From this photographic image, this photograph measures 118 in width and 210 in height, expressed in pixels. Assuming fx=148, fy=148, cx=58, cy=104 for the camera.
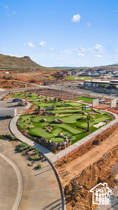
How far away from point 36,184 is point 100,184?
677cm

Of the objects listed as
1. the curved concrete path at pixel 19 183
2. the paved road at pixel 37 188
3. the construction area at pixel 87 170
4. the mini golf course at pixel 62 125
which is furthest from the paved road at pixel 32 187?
the mini golf course at pixel 62 125

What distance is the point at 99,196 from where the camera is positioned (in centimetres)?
1420

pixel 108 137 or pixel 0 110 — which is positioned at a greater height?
pixel 0 110

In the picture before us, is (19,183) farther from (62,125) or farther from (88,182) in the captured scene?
(62,125)

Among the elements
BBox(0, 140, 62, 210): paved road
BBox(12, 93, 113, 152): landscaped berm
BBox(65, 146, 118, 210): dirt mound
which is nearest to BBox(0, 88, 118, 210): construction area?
BBox(65, 146, 118, 210): dirt mound

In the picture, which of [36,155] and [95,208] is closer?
[95,208]

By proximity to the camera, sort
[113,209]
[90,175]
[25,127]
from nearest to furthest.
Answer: [113,209] < [90,175] < [25,127]

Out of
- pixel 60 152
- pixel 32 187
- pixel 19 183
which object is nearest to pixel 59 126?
pixel 60 152

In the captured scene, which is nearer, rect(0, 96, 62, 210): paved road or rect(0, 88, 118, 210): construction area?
rect(0, 96, 62, 210): paved road

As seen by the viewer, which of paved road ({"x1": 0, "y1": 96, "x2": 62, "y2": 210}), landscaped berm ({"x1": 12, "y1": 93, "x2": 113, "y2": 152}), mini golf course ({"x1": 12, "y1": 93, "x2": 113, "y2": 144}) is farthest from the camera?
mini golf course ({"x1": 12, "y1": 93, "x2": 113, "y2": 144})

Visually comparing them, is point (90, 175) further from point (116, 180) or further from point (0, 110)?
point (0, 110)

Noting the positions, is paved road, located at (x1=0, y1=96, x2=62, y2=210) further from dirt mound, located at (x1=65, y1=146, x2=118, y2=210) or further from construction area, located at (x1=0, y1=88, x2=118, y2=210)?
dirt mound, located at (x1=65, y1=146, x2=118, y2=210)

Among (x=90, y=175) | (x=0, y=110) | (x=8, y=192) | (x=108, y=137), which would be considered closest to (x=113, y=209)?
(x=90, y=175)

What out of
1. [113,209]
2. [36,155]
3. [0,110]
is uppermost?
[0,110]
